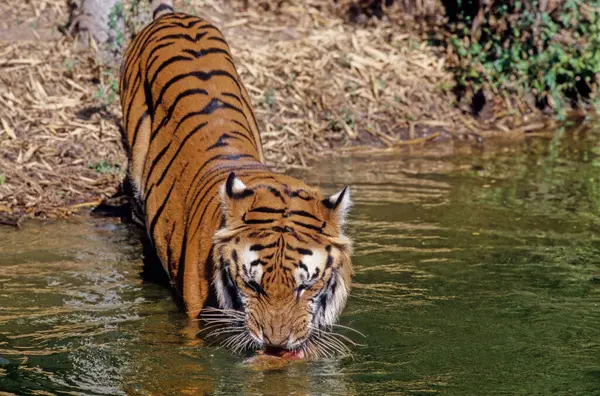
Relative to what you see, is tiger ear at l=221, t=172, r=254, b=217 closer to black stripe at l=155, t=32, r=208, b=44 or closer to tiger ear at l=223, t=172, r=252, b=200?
tiger ear at l=223, t=172, r=252, b=200

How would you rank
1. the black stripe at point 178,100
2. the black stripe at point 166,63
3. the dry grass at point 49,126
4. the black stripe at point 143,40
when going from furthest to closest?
the dry grass at point 49,126 → the black stripe at point 143,40 → the black stripe at point 166,63 → the black stripe at point 178,100

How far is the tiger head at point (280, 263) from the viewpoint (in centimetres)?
428

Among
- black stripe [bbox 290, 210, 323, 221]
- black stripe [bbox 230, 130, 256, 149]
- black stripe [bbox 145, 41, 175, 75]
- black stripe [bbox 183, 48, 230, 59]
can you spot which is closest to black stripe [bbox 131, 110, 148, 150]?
black stripe [bbox 145, 41, 175, 75]

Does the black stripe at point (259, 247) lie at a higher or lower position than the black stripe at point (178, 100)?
lower

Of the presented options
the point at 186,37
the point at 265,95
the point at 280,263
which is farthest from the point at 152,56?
the point at 265,95

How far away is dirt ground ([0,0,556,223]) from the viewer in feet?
25.1

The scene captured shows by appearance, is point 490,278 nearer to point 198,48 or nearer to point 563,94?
point 198,48

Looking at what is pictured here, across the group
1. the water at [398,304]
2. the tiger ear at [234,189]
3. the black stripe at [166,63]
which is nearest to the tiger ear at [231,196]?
the tiger ear at [234,189]

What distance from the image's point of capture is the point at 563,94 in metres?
10.5

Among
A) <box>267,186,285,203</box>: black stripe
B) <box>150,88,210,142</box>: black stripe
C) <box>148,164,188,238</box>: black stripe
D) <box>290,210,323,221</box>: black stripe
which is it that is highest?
<box>150,88,210,142</box>: black stripe

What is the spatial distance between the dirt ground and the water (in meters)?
0.68

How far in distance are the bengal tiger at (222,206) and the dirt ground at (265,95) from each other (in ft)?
4.05

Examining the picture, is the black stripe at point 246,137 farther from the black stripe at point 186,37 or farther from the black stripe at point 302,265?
the black stripe at point 302,265

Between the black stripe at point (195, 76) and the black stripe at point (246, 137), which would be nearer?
the black stripe at point (246, 137)
